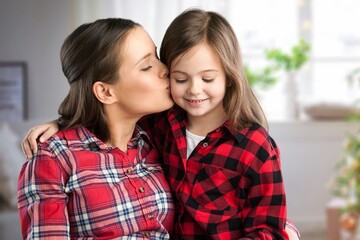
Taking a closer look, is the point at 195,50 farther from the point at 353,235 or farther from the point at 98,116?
the point at 353,235

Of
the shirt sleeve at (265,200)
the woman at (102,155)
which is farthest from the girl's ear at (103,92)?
the shirt sleeve at (265,200)

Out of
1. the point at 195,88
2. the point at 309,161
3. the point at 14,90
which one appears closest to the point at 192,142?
the point at 195,88

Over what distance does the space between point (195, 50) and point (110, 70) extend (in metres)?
0.20

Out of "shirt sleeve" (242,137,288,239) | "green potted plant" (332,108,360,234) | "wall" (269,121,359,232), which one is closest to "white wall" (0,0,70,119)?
"wall" (269,121,359,232)

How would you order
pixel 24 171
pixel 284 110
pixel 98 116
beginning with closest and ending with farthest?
pixel 24 171 < pixel 98 116 < pixel 284 110

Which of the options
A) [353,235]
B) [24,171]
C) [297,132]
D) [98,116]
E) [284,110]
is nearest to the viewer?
[24,171]

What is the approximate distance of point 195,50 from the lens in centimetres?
155

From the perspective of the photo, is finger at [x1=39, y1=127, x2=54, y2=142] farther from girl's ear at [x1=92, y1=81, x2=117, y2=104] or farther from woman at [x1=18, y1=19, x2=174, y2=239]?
girl's ear at [x1=92, y1=81, x2=117, y2=104]

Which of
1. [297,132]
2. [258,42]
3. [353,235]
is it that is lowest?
[353,235]

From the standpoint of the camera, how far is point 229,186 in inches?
62.3

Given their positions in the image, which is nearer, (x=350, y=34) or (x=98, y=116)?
(x=98, y=116)

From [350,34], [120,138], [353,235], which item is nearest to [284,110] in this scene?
[350,34]

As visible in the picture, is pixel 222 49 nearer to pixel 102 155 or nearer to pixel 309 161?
pixel 102 155

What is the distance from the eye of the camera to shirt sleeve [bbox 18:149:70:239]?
1.47 m
